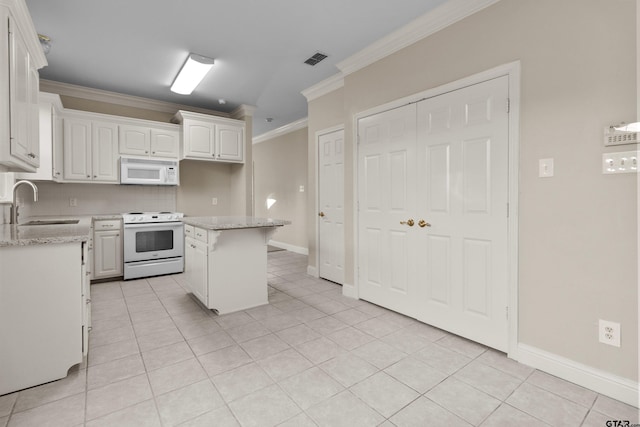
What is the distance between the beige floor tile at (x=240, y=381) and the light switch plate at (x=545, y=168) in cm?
216

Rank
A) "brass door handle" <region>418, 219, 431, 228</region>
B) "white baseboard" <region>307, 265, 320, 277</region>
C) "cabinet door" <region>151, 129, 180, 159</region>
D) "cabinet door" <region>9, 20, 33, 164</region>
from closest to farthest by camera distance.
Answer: "cabinet door" <region>9, 20, 33, 164</region>
"brass door handle" <region>418, 219, 431, 228</region>
"white baseboard" <region>307, 265, 320, 277</region>
"cabinet door" <region>151, 129, 180, 159</region>

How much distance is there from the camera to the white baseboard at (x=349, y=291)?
3.52 m

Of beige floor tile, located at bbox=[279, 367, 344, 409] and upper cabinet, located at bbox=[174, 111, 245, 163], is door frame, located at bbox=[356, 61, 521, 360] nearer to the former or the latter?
beige floor tile, located at bbox=[279, 367, 344, 409]

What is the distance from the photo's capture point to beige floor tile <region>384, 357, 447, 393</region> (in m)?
1.90

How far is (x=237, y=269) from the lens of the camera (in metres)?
3.13

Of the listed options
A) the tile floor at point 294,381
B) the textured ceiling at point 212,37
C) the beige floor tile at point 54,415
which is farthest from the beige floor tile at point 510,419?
the textured ceiling at point 212,37

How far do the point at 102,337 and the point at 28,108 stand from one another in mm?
Result: 1790

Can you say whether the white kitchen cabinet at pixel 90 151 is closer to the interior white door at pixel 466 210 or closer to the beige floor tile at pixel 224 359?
the beige floor tile at pixel 224 359

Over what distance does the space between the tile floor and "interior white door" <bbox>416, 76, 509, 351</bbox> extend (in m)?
0.24

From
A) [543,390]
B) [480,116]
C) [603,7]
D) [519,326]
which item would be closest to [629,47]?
[603,7]

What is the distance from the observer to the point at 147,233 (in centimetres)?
439

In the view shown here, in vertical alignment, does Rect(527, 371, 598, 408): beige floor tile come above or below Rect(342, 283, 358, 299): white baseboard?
below

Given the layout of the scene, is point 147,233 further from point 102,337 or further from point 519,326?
point 519,326

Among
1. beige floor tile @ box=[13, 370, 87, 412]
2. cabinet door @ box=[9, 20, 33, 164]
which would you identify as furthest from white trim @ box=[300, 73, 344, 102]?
beige floor tile @ box=[13, 370, 87, 412]
